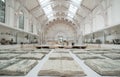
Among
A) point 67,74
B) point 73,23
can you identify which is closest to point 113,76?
point 67,74

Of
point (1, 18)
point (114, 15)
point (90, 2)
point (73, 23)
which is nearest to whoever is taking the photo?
point (1, 18)

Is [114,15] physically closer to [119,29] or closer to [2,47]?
[119,29]

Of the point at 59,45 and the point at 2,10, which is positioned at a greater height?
the point at 2,10

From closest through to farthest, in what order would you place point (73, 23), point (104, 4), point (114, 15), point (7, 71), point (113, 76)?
point (113, 76)
point (7, 71)
point (114, 15)
point (104, 4)
point (73, 23)

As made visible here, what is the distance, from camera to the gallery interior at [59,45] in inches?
110

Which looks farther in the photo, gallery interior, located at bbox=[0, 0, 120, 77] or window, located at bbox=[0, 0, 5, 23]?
window, located at bbox=[0, 0, 5, 23]

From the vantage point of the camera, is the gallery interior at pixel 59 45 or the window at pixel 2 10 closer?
the gallery interior at pixel 59 45

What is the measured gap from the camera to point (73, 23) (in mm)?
35062

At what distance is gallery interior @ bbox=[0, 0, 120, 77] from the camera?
2.78 metres

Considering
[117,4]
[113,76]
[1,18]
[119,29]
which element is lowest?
[113,76]

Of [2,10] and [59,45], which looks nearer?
[2,10]

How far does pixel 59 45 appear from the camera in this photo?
16688mm

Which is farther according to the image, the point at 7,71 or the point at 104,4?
the point at 104,4

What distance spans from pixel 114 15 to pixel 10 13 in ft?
30.8
